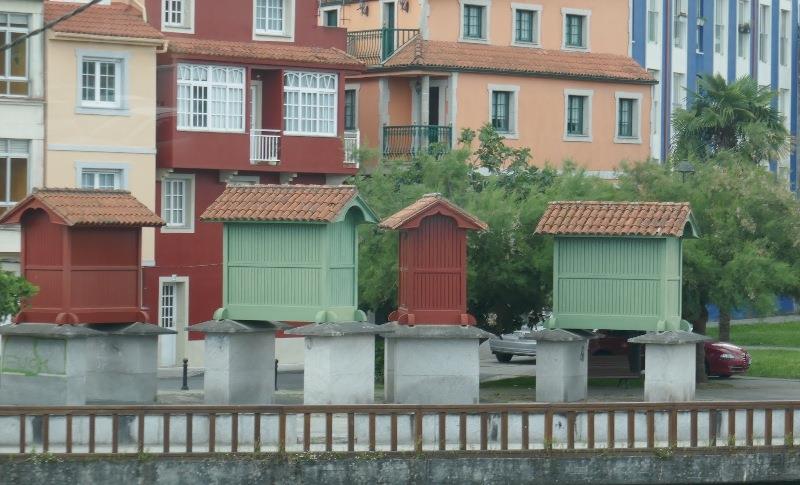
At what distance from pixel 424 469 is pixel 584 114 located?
103 feet

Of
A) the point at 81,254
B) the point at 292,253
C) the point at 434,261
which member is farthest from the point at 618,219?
the point at 81,254

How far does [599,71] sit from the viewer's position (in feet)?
225

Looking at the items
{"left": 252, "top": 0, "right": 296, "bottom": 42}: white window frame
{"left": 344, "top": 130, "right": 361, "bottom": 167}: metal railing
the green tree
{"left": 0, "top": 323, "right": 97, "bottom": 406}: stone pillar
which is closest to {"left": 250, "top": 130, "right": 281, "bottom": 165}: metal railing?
{"left": 344, "top": 130, "right": 361, "bottom": 167}: metal railing

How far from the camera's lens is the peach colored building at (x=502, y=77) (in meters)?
64.7

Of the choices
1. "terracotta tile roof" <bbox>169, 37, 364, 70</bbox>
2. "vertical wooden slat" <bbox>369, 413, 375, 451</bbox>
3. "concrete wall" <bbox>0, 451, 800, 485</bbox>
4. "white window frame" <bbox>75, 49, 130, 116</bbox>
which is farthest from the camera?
"terracotta tile roof" <bbox>169, 37, 364, 70</bbox>

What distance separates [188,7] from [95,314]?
1634cm

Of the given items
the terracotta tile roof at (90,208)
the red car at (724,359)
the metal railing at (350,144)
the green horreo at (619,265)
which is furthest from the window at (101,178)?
the green horreo at (619,265)

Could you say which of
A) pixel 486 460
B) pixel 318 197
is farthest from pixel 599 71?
pixel 486 460

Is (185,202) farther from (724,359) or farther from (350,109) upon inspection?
(724,359)

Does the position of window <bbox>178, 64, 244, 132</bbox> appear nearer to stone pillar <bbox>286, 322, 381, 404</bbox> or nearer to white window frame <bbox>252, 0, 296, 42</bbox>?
white window frame <bbox>252, 0, 296, 42</bbox>

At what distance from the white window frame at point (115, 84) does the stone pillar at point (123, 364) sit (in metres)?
12.5

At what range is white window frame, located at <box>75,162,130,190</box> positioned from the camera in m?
55.1

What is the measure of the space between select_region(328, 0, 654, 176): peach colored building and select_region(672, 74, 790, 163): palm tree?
145 cm

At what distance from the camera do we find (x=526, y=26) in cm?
6756
